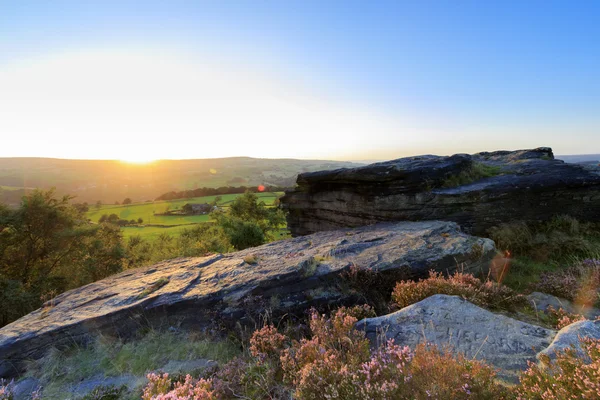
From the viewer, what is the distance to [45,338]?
21.6 ft

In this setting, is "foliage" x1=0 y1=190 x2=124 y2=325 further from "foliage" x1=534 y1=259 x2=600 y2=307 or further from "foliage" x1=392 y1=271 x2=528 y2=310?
"foliage" x1=534 y1=259 x2=600 y2=307

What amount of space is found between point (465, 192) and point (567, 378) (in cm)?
1090

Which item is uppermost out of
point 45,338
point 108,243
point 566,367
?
point 566,367

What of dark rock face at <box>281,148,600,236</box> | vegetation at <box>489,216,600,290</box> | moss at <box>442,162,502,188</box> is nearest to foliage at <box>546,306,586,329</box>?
vegetation at <box>489,216,600,290</box>

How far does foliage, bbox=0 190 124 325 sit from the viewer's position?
1789 cm

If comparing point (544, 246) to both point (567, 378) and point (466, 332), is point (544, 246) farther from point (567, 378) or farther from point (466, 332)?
point (567, 378)

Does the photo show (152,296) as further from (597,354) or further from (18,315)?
(18,315)

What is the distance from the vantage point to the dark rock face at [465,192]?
12.2m

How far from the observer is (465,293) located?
19.8 ft

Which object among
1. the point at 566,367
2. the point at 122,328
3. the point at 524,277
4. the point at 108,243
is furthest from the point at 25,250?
the point at 524,277

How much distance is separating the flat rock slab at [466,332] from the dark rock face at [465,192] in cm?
796

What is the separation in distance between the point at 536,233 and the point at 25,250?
101 ft

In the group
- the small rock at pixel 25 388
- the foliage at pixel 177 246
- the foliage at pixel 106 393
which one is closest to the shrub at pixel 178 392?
the foliage at pixel 106 393

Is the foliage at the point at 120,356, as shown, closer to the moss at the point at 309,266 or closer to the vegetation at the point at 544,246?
the moss at the point at 309,266
